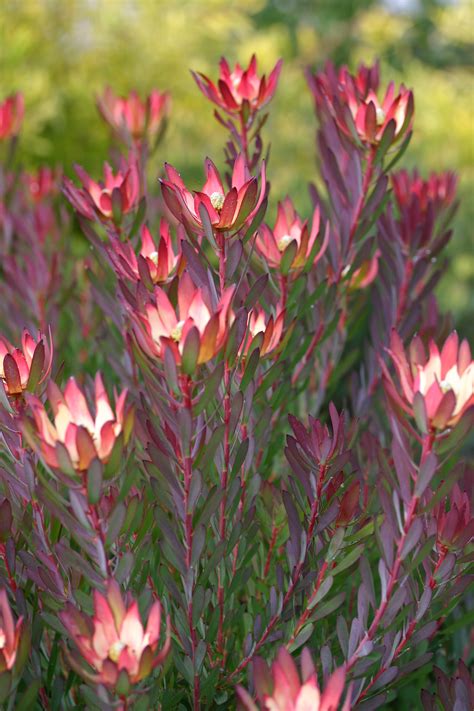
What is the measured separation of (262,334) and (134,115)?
1.01 m

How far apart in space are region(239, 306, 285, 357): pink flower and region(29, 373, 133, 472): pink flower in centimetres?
20

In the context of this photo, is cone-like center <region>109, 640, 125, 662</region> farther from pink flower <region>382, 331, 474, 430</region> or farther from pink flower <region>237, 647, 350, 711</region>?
pink flower <region>382, 331, 474, 430</region>

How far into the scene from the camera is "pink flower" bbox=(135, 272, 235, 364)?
0.81m

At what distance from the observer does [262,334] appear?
996 mm

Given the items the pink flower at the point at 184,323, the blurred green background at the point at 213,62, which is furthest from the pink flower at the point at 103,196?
the blurred green background at the point at 213,62

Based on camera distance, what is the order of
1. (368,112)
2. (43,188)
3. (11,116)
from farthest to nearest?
1. (43,188)
2. (11,116)
3. (368,112)

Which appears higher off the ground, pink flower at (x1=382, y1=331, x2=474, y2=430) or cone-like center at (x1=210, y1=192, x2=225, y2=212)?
cone-like center at (x1=210, y1=192, x2=225, y2=212)

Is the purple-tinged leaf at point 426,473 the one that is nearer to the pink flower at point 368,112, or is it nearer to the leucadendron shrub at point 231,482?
the leucadendron shrub at point 231,482

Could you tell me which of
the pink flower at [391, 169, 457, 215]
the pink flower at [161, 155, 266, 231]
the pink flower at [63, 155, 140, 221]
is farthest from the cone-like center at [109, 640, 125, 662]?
the pink flower at [391, 169, 457, 215]

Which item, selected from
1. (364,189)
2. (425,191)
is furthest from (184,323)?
(425,191)

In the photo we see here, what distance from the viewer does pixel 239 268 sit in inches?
41.6

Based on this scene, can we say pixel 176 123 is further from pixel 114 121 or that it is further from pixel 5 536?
pixel 5 536

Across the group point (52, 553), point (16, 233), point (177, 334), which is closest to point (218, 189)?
point (177, 334)

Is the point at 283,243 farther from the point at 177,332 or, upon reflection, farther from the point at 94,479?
the point at 94,479
